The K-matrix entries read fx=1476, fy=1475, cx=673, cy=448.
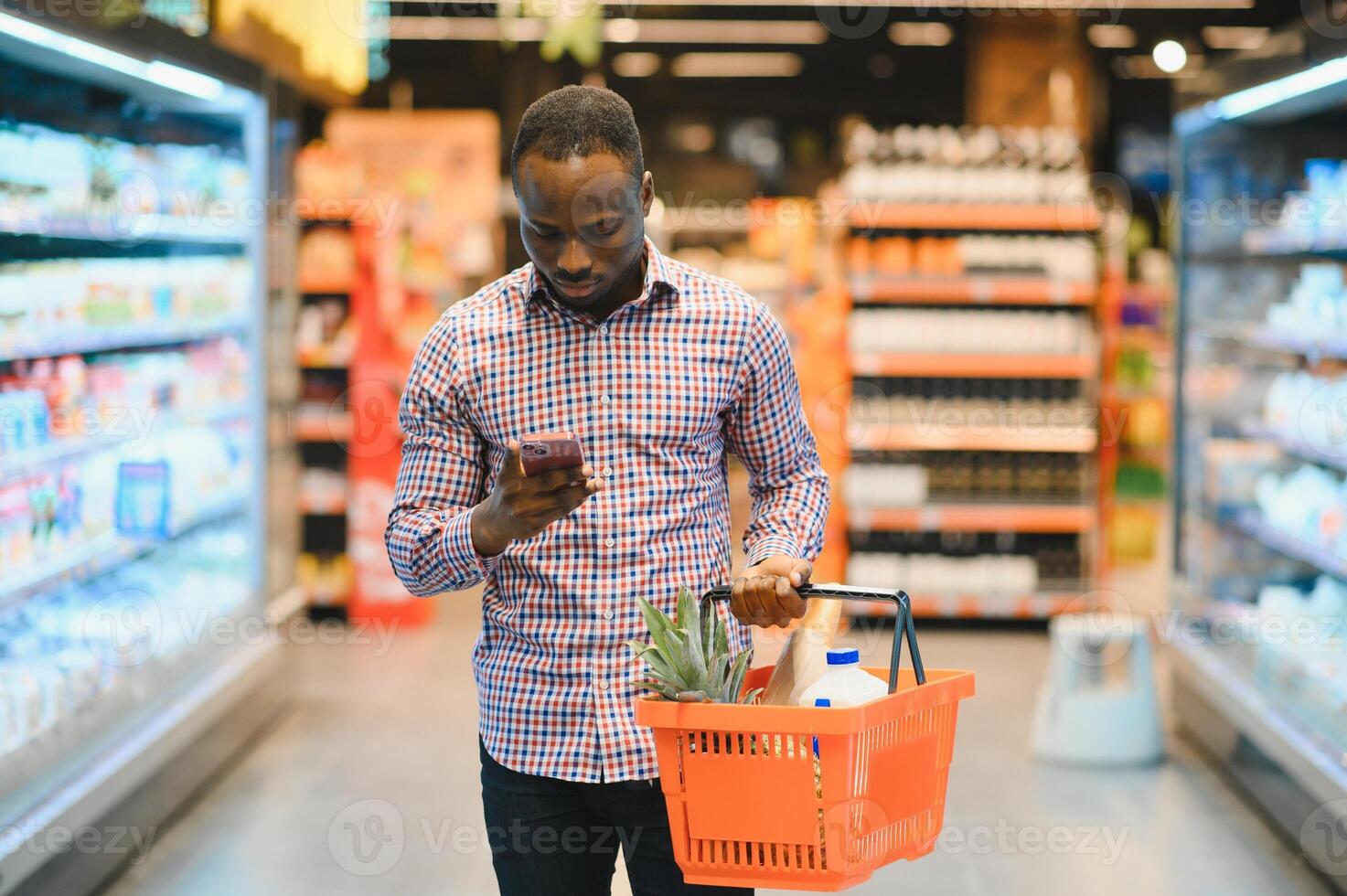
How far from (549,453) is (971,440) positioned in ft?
20.4

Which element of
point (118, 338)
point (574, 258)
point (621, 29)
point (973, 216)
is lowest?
point (118, 338)

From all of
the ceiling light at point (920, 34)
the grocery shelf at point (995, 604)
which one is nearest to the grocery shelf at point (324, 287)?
the grocery shelf at point (995, 604)

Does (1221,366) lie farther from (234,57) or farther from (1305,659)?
(234,57)

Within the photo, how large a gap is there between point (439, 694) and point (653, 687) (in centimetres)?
462

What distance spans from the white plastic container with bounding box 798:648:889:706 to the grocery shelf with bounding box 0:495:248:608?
2.57m

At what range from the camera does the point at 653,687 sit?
72.8 inches

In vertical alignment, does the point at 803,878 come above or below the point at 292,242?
below

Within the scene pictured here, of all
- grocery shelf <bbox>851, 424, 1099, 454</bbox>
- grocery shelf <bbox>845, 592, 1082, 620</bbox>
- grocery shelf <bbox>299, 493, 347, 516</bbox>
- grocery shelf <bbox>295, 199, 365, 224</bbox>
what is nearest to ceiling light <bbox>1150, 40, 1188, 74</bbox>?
grocery shelf <bbox>851, 424, 1099, 454</bbox>

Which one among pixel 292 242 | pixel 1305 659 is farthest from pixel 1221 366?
pixel 292 242

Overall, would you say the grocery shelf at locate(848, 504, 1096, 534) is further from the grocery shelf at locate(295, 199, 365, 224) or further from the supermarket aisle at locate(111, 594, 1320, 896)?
the grocery shelf at locate(295, 199, 365, 224)

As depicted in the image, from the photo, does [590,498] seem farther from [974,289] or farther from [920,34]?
[920,34]

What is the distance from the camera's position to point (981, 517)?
7.57 meters

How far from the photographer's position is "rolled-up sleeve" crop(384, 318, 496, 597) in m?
1.94

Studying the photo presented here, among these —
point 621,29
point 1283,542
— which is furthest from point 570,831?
point 621,29
